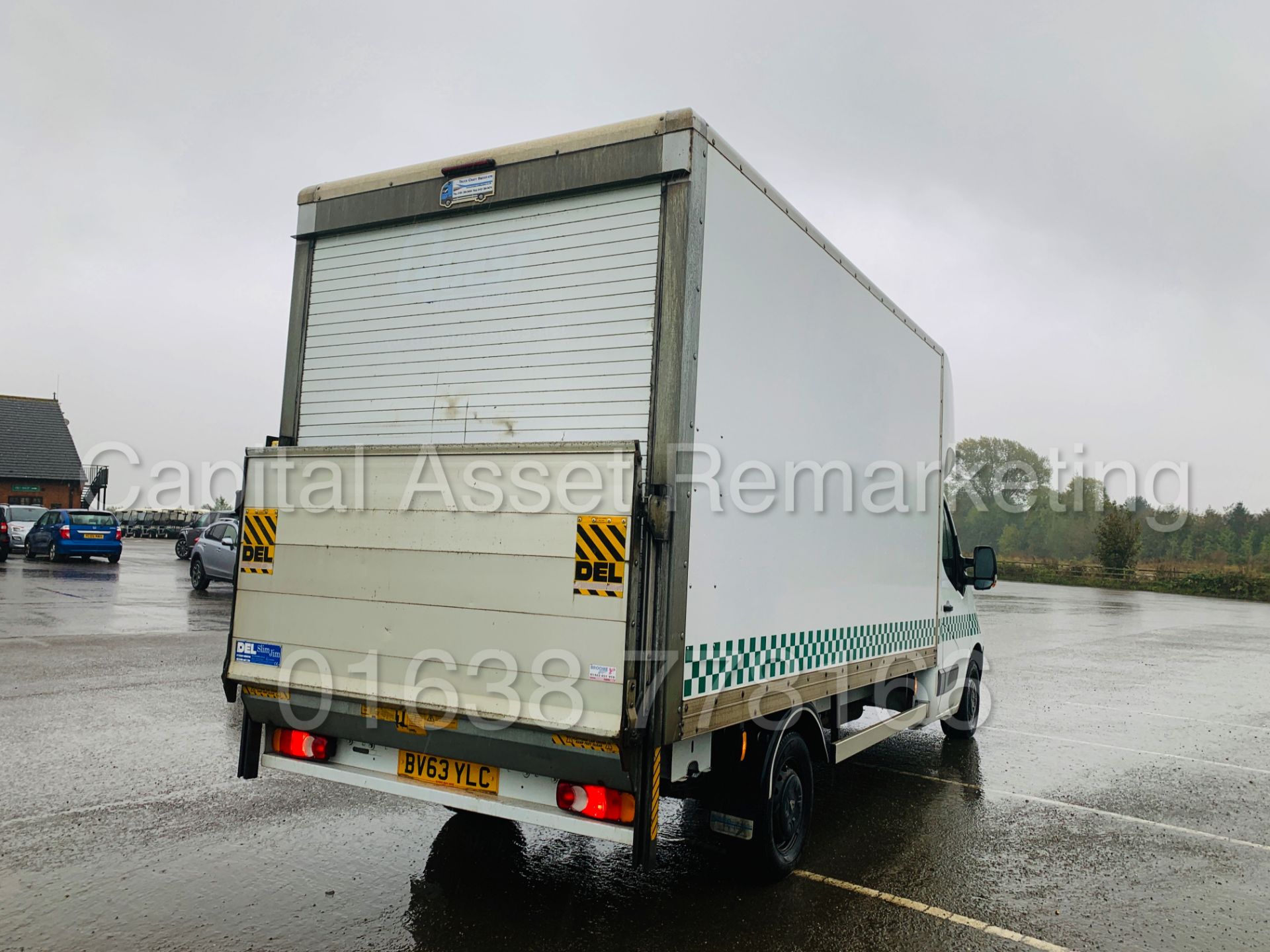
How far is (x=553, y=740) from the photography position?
3525 millimetres

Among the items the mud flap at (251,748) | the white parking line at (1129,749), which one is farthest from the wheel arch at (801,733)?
the white parking line at (1129,749)

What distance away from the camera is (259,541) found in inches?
173

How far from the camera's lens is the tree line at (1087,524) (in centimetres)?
5025

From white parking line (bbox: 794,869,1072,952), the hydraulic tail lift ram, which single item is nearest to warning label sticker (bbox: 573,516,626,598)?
the hydraulic tail lift ram

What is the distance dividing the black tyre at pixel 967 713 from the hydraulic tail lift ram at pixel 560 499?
3.41 metres

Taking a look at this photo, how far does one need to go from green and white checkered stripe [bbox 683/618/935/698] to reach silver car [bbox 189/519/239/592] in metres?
15.9

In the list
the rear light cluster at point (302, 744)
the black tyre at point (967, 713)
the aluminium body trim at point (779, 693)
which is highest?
the aluminium body trim at point (779, 693)

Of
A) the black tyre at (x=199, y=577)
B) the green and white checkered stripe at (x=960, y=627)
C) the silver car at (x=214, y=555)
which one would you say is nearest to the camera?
the green and white checkered stripe at (x=960, y=627)

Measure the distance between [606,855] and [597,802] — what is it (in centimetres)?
141

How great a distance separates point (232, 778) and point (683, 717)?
3.71 m

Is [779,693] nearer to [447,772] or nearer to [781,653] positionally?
[781,653]

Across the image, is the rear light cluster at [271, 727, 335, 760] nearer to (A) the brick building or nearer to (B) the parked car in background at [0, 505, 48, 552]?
(B) the parked car in background at [0, 505, 48, 552]

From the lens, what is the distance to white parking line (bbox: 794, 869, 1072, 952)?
3914mm

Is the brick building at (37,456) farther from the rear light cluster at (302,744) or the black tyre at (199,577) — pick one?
the rear light cluster at (302,744)
